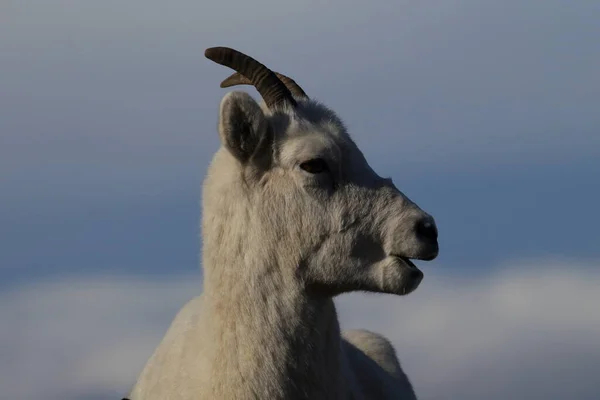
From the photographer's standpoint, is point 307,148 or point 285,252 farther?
point 307,148

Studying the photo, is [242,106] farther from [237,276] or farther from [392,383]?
[392,383]

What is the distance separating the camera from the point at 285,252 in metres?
10.6

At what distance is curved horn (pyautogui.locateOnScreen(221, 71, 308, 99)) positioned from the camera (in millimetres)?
11742

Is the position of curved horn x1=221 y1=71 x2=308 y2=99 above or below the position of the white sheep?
above

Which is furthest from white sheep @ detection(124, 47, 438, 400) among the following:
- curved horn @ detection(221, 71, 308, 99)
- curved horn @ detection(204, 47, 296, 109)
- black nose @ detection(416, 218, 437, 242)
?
curved horn @ detection(221, 71, 308, 99)

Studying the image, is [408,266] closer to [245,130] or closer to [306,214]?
[306,214]

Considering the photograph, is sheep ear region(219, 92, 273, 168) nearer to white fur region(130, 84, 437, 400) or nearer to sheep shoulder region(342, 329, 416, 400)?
white fur region(130, 84, 437, 400)

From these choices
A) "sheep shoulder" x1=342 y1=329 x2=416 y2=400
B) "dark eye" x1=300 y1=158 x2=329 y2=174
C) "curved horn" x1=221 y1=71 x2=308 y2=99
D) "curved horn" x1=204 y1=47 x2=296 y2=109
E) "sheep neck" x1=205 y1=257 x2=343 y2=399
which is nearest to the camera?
"sheep neck" x1=205 y1=257 x2=343 y2=399

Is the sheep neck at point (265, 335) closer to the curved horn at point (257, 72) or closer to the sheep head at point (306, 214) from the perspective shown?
the sheep head at point (306, 214)

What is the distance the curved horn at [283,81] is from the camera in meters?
11.7

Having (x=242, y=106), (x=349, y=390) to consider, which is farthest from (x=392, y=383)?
(x=242, y=106)

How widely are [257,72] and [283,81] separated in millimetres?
737

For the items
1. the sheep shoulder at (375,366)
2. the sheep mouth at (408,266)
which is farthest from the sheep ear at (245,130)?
the sheep shoulder at (375,366)

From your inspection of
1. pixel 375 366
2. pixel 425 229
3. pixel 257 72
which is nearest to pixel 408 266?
pixel 425 229
